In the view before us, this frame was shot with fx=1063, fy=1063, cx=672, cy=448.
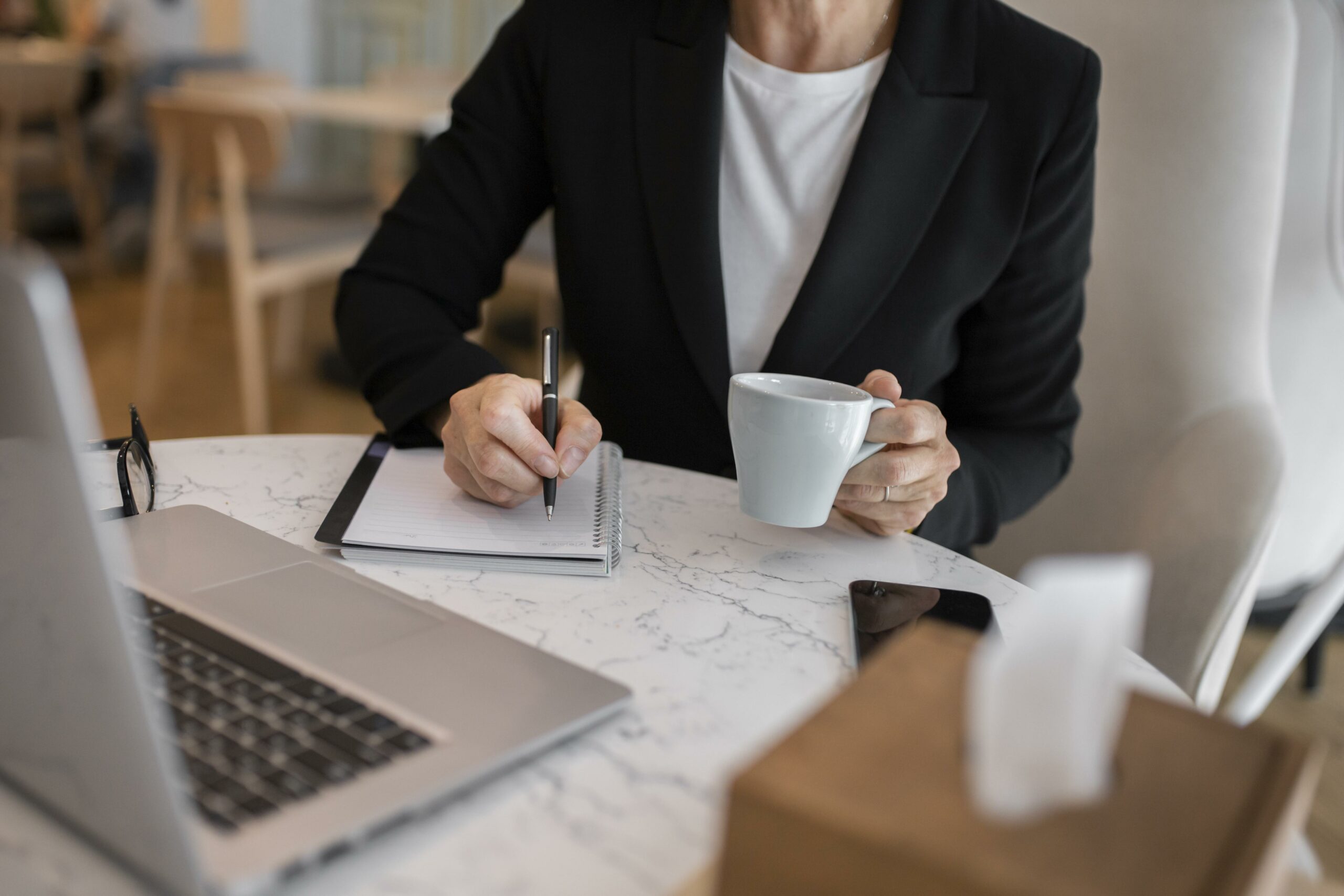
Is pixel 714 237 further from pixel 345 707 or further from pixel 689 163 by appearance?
pixel 345 707

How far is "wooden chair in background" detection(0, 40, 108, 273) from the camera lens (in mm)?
3779

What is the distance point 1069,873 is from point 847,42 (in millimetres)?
884

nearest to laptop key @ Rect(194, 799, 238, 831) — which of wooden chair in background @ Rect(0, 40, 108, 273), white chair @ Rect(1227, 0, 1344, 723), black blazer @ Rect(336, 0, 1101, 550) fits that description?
black blazer @ Rect(336, 0, 1101, 550)

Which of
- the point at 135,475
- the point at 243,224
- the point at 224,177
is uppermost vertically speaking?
the point at 135,475

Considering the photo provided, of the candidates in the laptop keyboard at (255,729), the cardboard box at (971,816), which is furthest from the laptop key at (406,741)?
the cardboard box at (971,816)

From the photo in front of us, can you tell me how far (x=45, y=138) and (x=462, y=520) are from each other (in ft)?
14.5

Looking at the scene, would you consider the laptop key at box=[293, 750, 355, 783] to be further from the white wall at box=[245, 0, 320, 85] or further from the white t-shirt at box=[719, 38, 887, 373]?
the white wall at box=[245, 0, 320, 85]

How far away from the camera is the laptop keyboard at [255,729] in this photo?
0.38 m

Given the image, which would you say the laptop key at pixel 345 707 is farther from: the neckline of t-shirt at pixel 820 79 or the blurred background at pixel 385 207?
the neckline of t-shirt at pixel 820 79

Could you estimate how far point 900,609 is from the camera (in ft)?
2.07

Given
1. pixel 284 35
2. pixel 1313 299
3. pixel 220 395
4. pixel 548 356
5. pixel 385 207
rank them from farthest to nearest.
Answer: pixel 284 35 → pixel 220 395 → pixel 385 207 → pixel 1313 299 → pixel 548 356

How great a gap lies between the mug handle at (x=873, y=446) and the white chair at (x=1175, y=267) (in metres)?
0.46

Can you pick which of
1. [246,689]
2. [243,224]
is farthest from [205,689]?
[243,224]

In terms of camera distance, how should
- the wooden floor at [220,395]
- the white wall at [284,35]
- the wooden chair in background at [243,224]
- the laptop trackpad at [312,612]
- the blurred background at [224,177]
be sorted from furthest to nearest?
the white wall at [284,35], the blurred background at [224,177], the wooden chair in background at [243,224], the wooden floor at [220,395], the laptop trackpad at [312,612]
